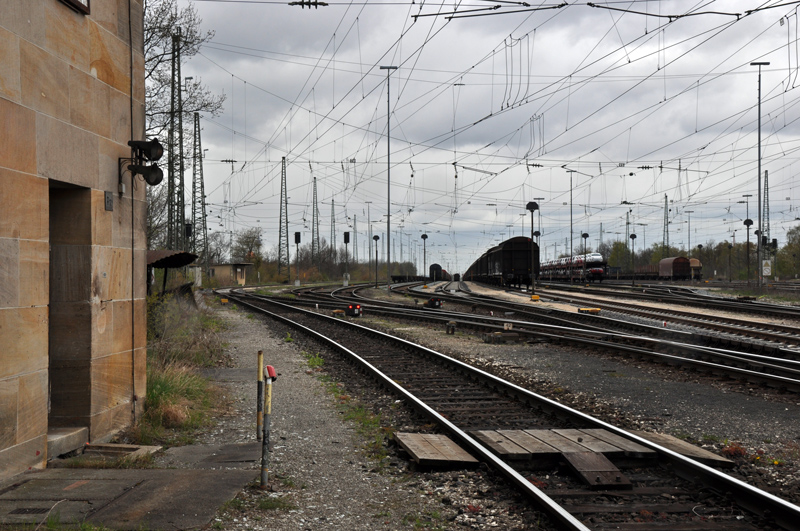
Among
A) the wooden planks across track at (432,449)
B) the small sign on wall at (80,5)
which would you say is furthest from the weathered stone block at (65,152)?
the wooden planks across track at (432,449)

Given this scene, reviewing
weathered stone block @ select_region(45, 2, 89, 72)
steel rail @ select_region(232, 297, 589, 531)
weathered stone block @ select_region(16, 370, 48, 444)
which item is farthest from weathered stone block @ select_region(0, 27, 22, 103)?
steel rail @ select_region(232, 297, 589, 531)

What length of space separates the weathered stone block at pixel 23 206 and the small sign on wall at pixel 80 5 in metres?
1.95

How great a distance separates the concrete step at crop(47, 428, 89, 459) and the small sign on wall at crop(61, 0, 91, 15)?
184 inches

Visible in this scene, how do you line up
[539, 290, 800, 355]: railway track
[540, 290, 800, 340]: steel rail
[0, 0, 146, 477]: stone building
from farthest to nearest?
1. [540, 290, 800, 340]: steel rail
2. [539, 290, 800, 355]: railway track
3. [0, 0, 146, 477]: stone building

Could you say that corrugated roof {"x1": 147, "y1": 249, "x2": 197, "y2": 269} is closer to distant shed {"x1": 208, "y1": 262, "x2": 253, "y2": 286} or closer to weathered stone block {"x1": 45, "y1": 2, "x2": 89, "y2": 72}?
weathered stone block {"x1": 45, "y1": 2, "x2": 89, "y2": 72}

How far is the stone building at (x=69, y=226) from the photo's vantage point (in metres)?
6.10

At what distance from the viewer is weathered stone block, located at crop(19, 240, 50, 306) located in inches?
246

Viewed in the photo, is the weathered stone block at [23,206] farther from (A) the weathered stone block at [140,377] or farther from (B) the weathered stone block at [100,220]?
(A) the weathered stone block at [140,377]

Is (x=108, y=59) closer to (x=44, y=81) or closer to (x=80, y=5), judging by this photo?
(x=80, y=5)

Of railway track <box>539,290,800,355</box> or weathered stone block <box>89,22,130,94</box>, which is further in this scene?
Result: railway track <box>539,290,800,355</box>

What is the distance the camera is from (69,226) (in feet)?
24.5

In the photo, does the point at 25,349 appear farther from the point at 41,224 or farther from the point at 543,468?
the point at 543,468

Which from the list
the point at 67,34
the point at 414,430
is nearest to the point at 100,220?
the point at 67,34

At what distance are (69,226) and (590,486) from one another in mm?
6271
